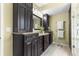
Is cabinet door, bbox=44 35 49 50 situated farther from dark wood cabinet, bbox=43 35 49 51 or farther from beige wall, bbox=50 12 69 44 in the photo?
beige wall, bbox=50 12 69 44

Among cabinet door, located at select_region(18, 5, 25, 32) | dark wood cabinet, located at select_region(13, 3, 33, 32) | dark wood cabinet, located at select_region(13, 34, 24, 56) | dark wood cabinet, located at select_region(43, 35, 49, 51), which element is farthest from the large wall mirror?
dark wood cabinet, located at select_region(13, 34, 24, 56)

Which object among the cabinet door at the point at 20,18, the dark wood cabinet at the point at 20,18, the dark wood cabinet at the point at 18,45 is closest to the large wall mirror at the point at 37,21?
the dark wood cabinet at the point at 20,18

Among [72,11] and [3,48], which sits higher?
[72,11]

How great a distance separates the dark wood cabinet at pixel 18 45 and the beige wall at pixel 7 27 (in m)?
0.06

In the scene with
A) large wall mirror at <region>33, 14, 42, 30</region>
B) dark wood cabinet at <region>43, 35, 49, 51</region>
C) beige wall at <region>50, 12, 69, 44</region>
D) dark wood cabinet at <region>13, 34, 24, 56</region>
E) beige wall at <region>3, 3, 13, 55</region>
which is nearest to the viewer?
beige wall at <region>3, 3, 13, 55</region>

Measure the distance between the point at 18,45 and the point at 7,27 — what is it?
33 centimetres

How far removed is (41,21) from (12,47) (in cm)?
111

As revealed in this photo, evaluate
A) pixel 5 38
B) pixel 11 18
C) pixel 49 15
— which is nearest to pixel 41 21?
pixel 49 15

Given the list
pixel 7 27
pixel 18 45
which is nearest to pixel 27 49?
pixel 18 45

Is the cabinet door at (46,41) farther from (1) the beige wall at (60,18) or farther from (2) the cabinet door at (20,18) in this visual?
(2) the cabinet door at (20,18)

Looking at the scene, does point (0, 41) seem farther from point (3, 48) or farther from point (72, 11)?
point (72, 11)

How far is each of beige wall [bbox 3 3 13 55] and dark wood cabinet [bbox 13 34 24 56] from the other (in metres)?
0.06

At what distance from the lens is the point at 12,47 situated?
1.75 metres

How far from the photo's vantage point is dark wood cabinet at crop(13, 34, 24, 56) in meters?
1.70
